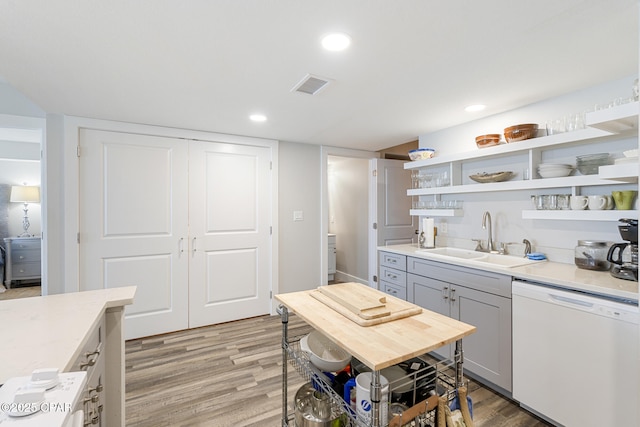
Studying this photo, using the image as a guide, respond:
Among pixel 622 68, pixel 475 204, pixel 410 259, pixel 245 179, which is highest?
pixel 622 68

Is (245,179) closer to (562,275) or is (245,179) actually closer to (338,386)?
(338,386)

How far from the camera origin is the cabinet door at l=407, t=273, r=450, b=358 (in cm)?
238

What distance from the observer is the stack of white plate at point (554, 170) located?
210 cm

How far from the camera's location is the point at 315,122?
114 inches

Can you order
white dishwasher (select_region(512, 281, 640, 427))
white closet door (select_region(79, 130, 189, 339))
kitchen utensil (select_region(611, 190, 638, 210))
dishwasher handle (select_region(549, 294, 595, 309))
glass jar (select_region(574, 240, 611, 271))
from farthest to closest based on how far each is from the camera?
white closet door (select_region(79, 130, 189, 339)) → glass jar (select_region(574, 240, 611, 271)) → kitchen utensil (select_region(611, 190, 638, 210)) → dishwasher handle (select_region(549, 294, 595, 309)) → white dishwasher (select_region(512, 281, 640, 427))

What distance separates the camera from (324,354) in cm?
143

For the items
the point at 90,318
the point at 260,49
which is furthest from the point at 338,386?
the point at 260,49

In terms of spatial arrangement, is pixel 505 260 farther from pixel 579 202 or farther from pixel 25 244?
pixel 25 244

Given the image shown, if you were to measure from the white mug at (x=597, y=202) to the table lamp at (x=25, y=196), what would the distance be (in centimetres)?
737

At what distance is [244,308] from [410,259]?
2024 millimetres

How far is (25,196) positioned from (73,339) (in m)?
5.79

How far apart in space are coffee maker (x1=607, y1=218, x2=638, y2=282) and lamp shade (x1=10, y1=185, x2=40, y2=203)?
7.42 meters

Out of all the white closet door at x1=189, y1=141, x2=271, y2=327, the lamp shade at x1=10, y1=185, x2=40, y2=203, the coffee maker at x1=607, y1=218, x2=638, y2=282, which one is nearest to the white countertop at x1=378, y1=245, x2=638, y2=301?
the coffee maker at x1=607, y1=218, x2=638, y2=282

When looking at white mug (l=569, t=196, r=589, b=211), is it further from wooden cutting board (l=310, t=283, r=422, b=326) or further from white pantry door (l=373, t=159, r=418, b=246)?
white pantry door (l=373, t=159, r=418, b=246)
